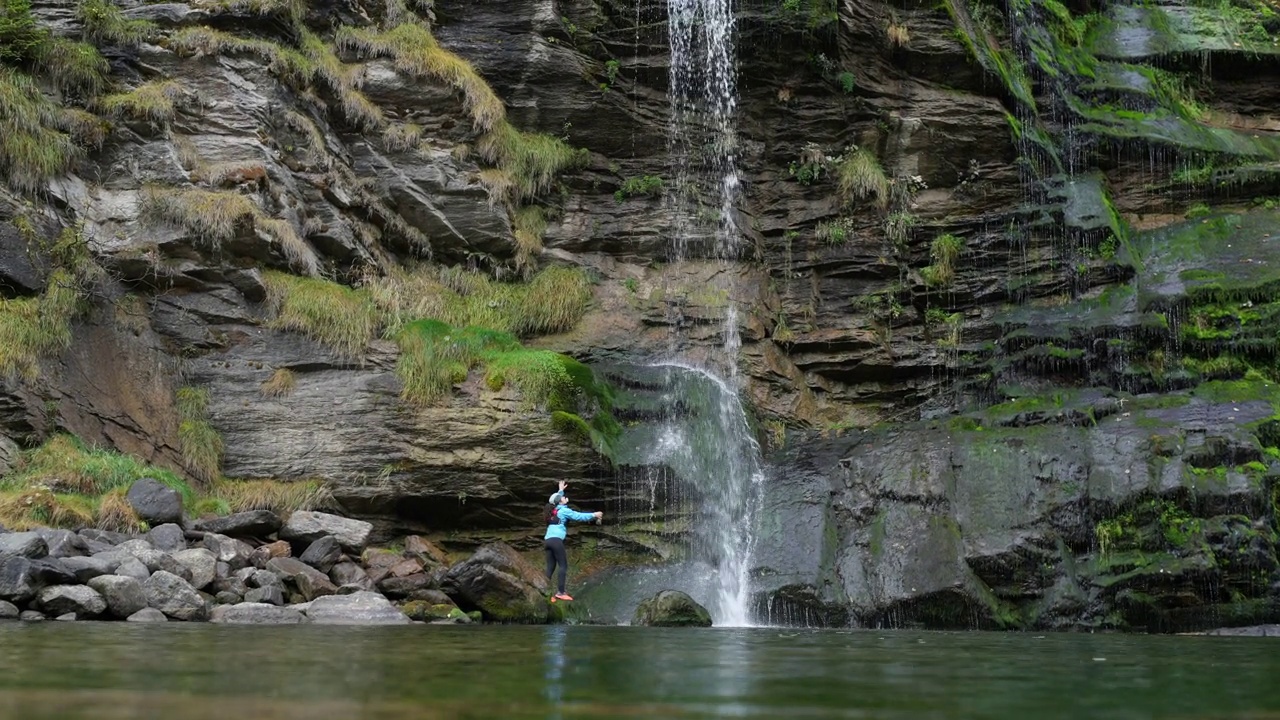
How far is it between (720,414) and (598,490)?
7.89 feet

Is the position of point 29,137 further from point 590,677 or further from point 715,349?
point 590,677

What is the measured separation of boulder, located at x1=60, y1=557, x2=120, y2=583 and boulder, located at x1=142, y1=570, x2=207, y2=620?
42 cm

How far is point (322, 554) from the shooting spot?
12375 millimetres

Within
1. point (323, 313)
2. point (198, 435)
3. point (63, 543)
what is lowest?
point (63, 543)

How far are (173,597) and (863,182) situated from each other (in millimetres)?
→ 13501

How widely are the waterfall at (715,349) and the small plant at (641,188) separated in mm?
253

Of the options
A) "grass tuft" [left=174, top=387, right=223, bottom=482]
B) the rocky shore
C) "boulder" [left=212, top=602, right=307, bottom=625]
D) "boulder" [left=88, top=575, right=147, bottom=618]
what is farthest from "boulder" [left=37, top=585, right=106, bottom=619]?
"grass tuft" [left=174, top=387, right=223, bottom=482]

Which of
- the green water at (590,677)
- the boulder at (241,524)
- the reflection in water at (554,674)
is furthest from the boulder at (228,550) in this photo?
the reflection in water at (554,674)

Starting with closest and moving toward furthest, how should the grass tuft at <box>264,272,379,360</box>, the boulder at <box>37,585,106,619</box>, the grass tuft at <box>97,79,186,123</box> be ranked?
the boulder at <box>37,585,106,619</box> → the grass tuft at <box>264,272,379,360</box> → the grass tuft at <box>97,79,186,123</box>

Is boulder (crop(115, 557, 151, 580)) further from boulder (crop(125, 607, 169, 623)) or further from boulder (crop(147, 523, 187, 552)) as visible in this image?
boulder (crop(147, 523, 187, 552))

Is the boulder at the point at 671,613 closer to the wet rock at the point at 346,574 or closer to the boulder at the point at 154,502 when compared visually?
the wet rock at the point at 346,574

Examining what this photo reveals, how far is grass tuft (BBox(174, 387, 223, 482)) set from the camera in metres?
14.0

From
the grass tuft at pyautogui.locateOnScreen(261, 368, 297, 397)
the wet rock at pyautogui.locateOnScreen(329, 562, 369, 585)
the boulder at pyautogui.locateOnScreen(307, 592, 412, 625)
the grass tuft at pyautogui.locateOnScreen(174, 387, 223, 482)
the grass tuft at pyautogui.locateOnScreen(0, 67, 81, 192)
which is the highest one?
the grass tuft at pyautogui.locateOnScreen(0, 67, 81, 192)

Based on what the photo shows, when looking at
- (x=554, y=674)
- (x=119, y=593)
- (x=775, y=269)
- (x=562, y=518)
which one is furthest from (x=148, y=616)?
(x=775, y=269)
